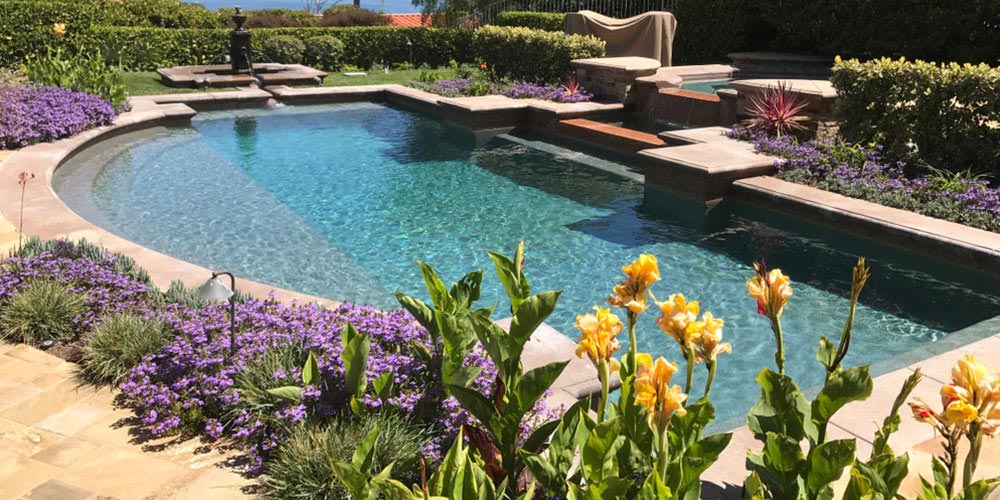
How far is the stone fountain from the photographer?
1592 cm

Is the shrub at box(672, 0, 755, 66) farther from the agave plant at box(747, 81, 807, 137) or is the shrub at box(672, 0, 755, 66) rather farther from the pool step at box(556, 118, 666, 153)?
the agave plant at box(747, 81, 807, 137)

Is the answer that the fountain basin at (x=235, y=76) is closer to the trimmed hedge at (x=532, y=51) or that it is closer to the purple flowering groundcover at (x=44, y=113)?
the trimmed hedge at (x=532, y=51)

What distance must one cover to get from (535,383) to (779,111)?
7.97 meters

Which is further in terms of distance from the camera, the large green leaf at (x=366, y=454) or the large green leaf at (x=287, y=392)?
the large green leaf at (x=287, y=392)

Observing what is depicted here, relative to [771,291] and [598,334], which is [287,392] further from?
[771,291]

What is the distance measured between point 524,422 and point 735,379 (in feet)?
6.30

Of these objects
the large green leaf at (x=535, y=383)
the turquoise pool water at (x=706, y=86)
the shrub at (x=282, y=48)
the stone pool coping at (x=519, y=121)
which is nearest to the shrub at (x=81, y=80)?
the stone pool coping at (x=519, y=121)

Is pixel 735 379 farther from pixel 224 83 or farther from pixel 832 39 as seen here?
pixel 832 39

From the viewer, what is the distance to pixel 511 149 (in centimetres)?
1202

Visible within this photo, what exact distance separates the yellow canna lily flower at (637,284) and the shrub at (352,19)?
69.9 ft

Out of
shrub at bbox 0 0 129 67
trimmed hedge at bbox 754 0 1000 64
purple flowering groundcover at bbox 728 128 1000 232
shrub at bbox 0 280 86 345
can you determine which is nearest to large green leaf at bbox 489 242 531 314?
shrub at bbox 0 280 86 345

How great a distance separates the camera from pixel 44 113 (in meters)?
10.6

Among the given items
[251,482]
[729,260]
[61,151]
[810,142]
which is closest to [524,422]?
[251,482]

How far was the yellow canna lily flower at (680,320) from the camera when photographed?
233 cm
